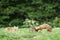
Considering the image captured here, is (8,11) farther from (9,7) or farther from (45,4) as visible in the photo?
(45,4)

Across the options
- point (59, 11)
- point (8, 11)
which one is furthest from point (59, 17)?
point (8, 11)

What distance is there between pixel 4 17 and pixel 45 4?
4208mm

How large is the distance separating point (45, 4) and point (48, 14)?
1.09 metres

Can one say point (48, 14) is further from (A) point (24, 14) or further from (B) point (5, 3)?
(B) point (5, 3)

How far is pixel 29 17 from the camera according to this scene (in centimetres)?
2962

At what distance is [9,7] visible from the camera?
101ft

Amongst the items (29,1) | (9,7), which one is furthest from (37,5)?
(9,7)

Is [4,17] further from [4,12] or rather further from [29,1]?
[29,1]

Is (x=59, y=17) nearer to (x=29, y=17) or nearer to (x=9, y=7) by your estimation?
(x=29, y=17)

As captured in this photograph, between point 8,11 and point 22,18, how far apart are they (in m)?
1.76

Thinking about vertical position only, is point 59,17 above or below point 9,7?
below

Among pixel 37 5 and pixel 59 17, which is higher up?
pixel 37 5

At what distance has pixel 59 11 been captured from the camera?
30719 millimetres

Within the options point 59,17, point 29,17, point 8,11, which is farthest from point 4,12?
point 59,17
